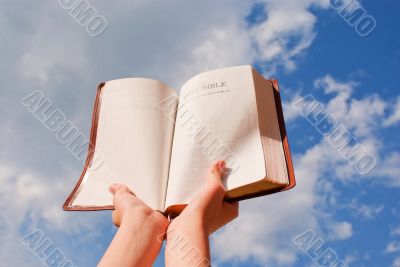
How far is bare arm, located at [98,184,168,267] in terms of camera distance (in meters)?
1.13

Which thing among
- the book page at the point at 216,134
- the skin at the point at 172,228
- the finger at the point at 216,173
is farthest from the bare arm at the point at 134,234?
the finger at the point at 216,173

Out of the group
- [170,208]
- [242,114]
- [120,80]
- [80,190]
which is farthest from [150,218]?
[120,80]

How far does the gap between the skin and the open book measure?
0.07m

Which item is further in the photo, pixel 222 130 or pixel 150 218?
pixel 222 130

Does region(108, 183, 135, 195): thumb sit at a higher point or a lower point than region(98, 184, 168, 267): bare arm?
higher

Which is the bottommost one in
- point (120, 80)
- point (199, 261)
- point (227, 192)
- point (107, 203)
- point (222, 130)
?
point (199, 261)

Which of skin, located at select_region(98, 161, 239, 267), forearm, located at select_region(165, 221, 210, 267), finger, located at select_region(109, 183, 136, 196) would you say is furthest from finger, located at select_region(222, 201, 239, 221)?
finger, located at select_region(109, 183, 136, 196)

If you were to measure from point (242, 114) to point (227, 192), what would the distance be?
0.30 meters

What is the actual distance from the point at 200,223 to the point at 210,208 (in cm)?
8

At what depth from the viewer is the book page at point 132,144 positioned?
4.82 feet

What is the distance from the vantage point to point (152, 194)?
1.42 meters

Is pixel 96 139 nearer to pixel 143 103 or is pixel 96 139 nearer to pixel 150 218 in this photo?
pixel 143 103

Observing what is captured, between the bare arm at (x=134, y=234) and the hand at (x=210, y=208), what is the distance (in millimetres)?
64

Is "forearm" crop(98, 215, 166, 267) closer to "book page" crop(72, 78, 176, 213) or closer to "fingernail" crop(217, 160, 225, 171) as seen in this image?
"book page" crop(72, 78, 176, 213)
